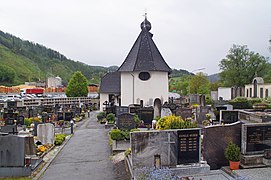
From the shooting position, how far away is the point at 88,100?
43.1 m

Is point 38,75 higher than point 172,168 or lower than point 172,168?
higher

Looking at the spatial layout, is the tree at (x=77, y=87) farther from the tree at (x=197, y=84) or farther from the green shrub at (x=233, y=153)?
the green shrub at (x=233, y=153)

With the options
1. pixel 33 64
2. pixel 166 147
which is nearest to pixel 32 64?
pixel 33 64

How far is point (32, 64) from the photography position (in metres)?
123

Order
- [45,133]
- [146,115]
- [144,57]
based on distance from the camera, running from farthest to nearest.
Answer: [144,57] < [146,115] < [45,133]

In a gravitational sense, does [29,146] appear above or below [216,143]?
below

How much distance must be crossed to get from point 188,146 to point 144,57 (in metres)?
21.4

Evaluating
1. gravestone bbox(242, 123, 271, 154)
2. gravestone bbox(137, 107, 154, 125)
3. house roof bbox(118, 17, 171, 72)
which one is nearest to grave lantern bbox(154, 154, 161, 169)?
gravestone bbox(242, 123, 271, 154)

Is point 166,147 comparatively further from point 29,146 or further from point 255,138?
point 29,146

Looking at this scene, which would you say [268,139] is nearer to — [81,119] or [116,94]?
[81,119]

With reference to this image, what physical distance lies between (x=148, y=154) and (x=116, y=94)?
85.5 feet

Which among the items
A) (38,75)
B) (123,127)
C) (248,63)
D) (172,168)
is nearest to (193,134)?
(172,168)

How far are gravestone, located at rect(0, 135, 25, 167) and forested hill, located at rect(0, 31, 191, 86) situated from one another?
85517mm

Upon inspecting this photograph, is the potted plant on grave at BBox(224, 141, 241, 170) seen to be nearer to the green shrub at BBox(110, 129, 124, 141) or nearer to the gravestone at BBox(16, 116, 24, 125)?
the green shrub at BBox(110, 129, 124, 141)
